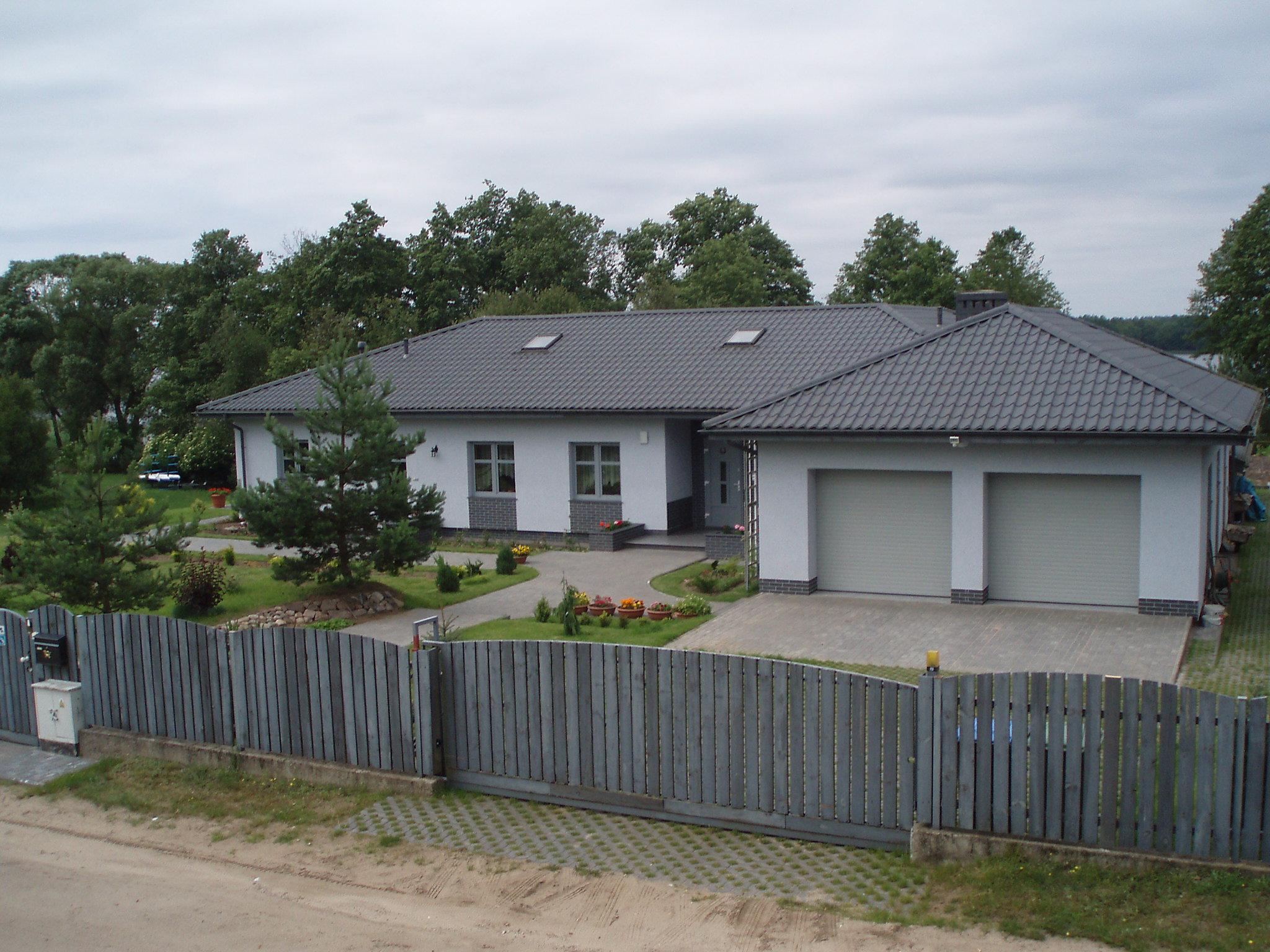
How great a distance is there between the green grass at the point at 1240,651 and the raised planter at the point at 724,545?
322 inches

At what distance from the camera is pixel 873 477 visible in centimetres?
1773

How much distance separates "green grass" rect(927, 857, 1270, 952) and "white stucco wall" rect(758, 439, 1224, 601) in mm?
9363

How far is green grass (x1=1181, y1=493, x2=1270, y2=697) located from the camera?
1262 centimetres

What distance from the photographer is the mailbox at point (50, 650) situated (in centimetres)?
1140

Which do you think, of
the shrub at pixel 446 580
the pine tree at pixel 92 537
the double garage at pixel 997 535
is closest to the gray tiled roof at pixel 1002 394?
the double garage at pixel 997 535

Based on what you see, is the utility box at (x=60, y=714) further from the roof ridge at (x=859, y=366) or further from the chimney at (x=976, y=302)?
the chimney at (x=976, y=302)

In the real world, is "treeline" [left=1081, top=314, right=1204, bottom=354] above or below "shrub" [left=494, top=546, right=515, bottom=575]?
above

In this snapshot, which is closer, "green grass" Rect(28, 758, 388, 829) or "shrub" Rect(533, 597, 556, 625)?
"green grass" Rect(28, 758, 388, 829)

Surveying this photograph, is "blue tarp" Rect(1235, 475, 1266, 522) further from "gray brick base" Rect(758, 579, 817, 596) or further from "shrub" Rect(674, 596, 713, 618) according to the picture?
"shrub" Rect(674, 596, 713, 618)

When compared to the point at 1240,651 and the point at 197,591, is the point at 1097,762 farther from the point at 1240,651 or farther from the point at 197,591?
the point at 197,591

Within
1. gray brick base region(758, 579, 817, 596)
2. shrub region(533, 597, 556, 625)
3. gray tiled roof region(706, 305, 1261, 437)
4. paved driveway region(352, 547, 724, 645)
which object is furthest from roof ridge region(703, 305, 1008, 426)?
shrub region(533, 597, 556, 625)

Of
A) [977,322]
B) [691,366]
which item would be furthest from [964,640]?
[691,366]

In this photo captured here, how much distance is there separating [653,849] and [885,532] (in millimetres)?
10228

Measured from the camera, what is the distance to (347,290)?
174 feet
